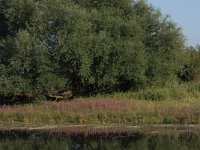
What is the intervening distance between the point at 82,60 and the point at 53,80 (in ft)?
8.22

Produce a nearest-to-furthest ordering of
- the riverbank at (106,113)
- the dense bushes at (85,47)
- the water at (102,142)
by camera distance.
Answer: the water at (102,142) → the riverbank at (106,113) → the dense bushes at (85,47)

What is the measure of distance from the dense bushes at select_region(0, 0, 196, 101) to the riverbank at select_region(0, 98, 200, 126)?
4135mm

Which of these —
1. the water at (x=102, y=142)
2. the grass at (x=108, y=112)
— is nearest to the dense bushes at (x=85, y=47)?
the grass at (x=108, y=112)

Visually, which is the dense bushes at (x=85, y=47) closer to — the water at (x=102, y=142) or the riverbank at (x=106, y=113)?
the riverbank at (x=106, y=113)

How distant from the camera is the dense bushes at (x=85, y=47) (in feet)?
119

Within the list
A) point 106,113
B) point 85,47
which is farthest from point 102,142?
point 85,47

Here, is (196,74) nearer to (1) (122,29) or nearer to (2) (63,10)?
(1) (122,29)

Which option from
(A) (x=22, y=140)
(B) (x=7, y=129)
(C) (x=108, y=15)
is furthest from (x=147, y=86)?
(A) (x=22, y=140)

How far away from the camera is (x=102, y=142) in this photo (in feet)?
74.3

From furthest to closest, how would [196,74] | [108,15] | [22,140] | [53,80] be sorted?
[196,74] < [108,15] < [53,80] < [22,140]

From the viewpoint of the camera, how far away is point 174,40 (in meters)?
40.8

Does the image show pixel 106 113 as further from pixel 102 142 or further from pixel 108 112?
pixel 102 142

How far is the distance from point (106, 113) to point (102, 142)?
6.98 metres

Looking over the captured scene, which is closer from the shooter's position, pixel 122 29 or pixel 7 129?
pixel 7 129
